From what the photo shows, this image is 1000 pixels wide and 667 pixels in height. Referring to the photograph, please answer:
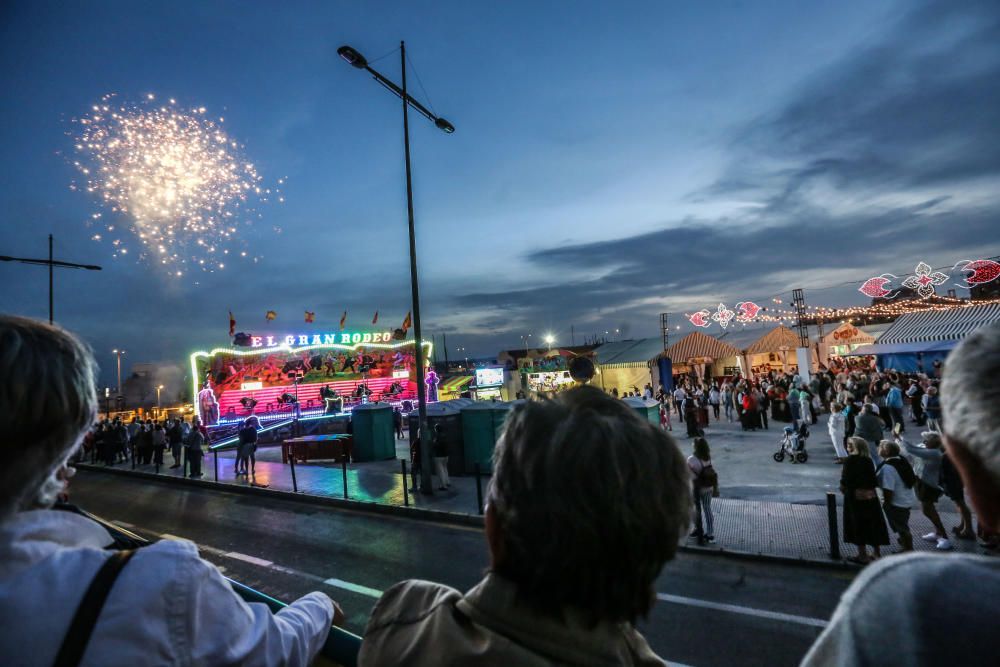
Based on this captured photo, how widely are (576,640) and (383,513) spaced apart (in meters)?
10.8

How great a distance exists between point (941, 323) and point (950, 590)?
34321mm

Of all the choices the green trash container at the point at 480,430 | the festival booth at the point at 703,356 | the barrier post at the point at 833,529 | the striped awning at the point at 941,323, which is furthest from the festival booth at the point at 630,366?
the barrier post at the point at 833,529

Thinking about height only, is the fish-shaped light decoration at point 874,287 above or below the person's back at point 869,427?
above

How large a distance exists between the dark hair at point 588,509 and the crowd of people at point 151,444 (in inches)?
740

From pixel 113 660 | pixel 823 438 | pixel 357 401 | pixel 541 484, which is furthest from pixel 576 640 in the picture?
pixel 357 401

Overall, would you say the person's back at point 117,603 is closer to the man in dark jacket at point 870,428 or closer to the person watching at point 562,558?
the person watching at point 562,558

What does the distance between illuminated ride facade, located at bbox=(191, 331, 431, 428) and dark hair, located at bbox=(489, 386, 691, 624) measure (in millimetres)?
28636

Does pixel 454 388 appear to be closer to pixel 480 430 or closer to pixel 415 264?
pixel 480 430

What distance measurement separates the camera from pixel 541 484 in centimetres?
115

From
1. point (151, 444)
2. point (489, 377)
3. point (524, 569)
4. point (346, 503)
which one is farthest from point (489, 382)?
point (524, 569)

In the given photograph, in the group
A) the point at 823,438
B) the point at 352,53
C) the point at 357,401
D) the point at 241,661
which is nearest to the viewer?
the point at 241,661

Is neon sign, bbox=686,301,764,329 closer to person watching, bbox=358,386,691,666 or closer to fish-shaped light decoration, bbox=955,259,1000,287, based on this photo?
fish-shaped light decoration, bbox=955,259,1000,287

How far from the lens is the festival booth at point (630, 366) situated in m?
31.8

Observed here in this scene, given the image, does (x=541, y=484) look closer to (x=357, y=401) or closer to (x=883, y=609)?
(x=883, y=609)
